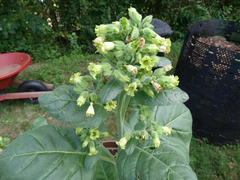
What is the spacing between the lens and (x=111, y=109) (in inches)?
28.9

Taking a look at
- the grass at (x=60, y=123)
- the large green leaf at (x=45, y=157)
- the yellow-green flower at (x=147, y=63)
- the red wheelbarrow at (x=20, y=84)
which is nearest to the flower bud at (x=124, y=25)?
the yellow-green flower at (x=147, y=63)

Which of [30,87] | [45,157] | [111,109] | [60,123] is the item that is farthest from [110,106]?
[30,87]

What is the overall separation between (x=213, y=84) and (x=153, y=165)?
1.41 m

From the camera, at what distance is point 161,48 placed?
0.70 m

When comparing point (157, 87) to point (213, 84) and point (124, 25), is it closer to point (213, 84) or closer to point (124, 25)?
point (124, 25)

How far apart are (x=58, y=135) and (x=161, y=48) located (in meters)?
0.59

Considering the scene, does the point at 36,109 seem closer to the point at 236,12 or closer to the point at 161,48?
Answer: the point at 161,48

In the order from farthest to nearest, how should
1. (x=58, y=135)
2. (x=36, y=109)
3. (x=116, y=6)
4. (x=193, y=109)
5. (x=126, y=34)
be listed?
(x=116, y=6), (x=36, y=109), (x=193, y=109), (x=58, y=135), (x=126, y=34)

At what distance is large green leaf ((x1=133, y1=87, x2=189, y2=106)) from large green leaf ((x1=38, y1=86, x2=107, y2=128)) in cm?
18

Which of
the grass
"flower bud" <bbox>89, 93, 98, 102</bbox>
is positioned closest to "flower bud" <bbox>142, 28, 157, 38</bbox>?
"flower bud" <bbox>89, 93, 98, 102</bbox>

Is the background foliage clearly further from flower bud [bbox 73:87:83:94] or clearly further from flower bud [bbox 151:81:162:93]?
flower bud [bbox 151:81:162:93]

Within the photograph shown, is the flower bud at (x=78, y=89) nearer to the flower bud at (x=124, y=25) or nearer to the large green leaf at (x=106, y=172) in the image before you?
the flower bud at (x=124, y=25)

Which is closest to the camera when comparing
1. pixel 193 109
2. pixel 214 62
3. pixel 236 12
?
pixel 214 62

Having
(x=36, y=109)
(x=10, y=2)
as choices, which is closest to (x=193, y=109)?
(x=36, y=109)
